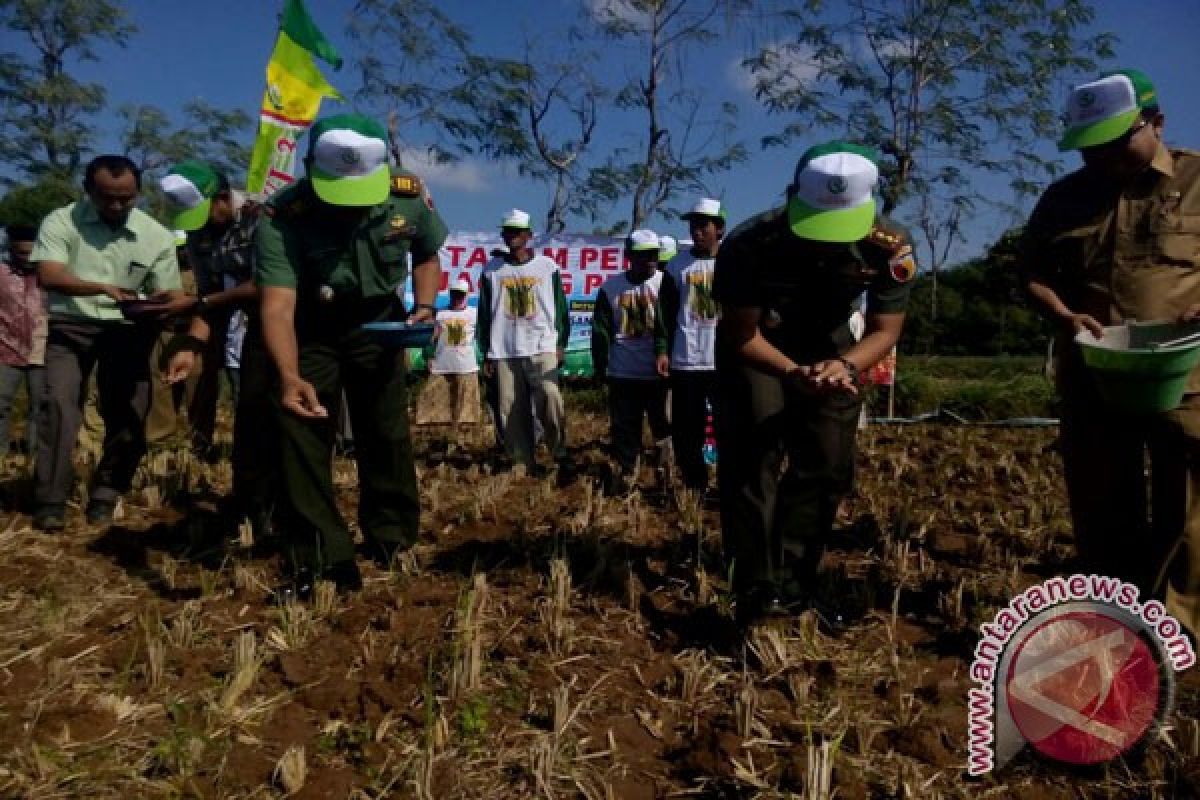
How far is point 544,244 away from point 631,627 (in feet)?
27.2

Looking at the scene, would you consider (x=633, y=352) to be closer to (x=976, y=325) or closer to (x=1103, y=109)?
(x=1103, y=109)

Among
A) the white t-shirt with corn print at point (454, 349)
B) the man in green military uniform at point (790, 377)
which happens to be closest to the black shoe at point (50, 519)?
the man in green military uniform at point (790, 377)

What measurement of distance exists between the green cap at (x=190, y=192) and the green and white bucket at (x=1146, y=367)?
385 cm

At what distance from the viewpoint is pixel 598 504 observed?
494cm

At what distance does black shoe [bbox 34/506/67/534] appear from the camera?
4.45 metres

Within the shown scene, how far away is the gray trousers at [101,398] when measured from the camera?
14.7 ft

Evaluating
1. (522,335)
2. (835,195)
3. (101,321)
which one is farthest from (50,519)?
(835,195)

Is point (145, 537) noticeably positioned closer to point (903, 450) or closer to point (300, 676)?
point (300, 676)

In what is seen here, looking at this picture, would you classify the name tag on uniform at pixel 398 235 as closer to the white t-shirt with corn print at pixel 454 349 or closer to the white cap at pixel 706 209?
the white cap at pixel 706 209

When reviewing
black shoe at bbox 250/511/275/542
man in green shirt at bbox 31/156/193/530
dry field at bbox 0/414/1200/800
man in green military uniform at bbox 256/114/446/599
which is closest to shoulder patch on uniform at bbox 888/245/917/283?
dry field at bbox 0/414/1200/800

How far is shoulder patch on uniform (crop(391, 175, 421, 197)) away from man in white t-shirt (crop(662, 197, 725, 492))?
7.36 feet

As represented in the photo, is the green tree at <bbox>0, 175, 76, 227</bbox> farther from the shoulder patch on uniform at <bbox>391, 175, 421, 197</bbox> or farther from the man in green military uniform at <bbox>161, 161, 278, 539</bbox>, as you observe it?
the shoulder patch on uniform at <bbox>391, 175, 421, 197</bbox>

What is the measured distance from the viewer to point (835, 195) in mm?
2672

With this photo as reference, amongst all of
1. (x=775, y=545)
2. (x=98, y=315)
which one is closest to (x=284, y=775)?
(x=775, y=545)
